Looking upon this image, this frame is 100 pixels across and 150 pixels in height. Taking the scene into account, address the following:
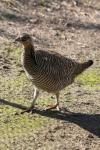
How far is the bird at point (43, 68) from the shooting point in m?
7.52

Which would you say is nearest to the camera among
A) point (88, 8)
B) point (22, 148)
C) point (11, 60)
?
point (22, 148)

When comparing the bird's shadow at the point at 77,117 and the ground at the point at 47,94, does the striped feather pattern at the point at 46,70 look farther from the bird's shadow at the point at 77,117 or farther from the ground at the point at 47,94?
the ground at the point at 47,94

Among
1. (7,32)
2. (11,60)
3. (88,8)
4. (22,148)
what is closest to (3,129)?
(22,148)

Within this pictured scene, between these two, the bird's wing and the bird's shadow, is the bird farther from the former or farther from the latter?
the bird's shadow

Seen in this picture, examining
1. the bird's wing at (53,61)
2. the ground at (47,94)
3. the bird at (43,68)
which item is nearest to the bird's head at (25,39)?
the bird at (43,68)

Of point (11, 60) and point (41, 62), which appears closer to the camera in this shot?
point (41, 62)

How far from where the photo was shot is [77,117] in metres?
7.84

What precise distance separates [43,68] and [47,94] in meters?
1.09

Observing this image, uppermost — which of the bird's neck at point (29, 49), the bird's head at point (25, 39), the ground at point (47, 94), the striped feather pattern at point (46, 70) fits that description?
the bird's head at point (25, 39)

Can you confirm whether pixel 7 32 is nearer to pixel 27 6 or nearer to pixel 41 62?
pixel 27 6

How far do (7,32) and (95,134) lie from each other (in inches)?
140

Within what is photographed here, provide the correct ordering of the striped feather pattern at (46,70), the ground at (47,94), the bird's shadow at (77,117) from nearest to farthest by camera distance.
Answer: the ground at (47,94), the striped feather pattern at (46,70), the bird's shadow at (77,117)

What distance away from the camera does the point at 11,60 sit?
9.55 metres

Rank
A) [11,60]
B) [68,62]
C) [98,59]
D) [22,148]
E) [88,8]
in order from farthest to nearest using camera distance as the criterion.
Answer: [88,8] < [98,59] < [11,60] < [68,62] < [22,148]
